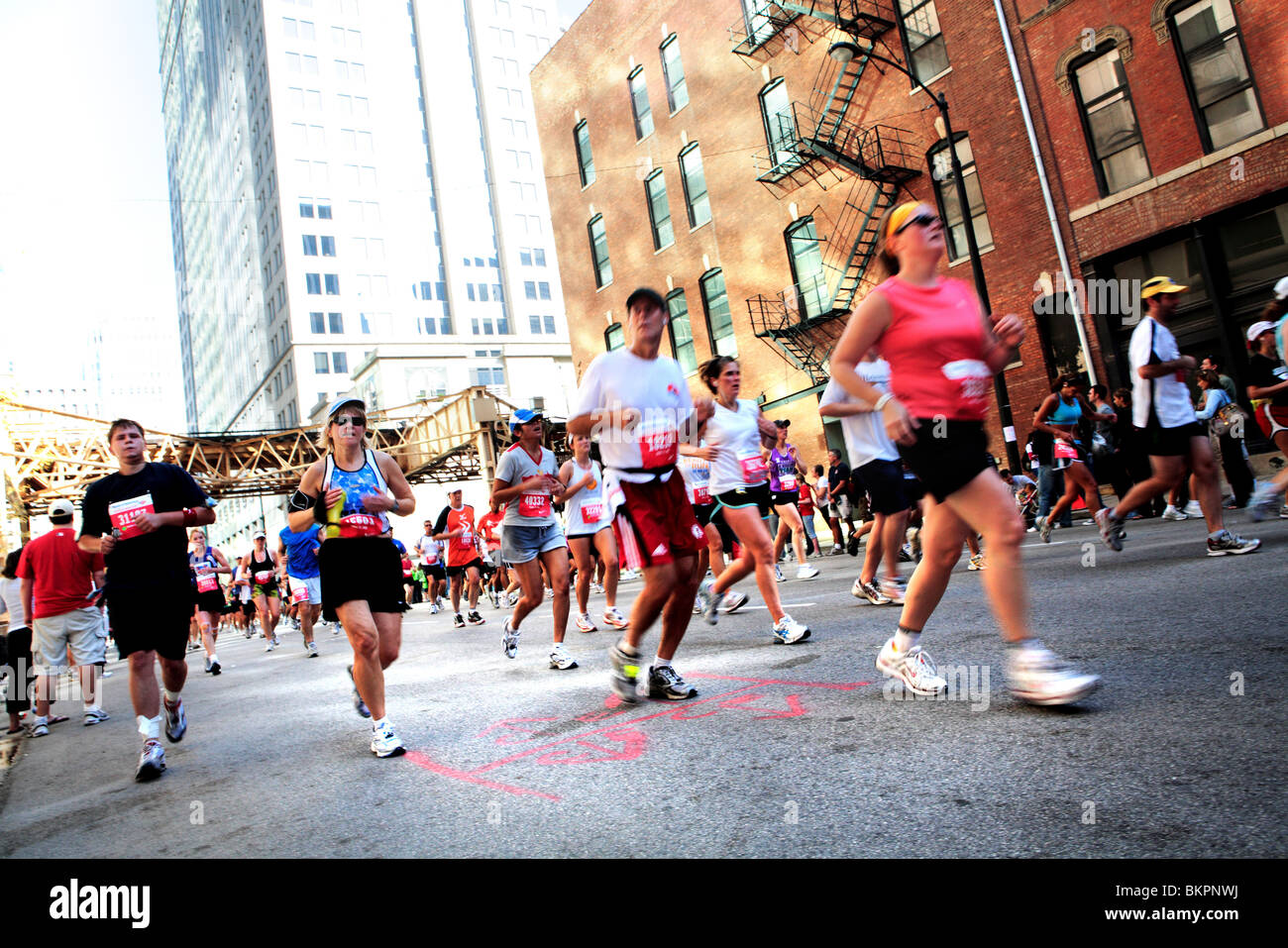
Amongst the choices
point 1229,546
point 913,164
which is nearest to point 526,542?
point 1229,546

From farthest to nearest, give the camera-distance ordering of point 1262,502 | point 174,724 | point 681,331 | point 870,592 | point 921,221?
point 681,331 → point 870,592 → point 1262,502 → point 174,724 → point 921,221

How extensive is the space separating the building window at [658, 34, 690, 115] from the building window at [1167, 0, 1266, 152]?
46.3 feet

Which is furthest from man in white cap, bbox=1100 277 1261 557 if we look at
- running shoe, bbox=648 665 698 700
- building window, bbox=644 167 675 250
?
building window, bbox=644 167 675 250

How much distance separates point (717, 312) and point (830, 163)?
596cm

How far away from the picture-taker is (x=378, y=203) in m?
81.6

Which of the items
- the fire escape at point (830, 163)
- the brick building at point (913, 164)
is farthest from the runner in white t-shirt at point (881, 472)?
the fire escape at point (830, 163)

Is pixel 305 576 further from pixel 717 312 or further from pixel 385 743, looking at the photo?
pixel 717 312

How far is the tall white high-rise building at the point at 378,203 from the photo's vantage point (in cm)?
7481

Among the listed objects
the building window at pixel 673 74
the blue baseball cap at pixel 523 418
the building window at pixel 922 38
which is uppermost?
the building window at pixel 673 74

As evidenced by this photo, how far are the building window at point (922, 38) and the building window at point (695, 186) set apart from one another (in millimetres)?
7229

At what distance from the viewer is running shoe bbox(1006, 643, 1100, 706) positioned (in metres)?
3.34

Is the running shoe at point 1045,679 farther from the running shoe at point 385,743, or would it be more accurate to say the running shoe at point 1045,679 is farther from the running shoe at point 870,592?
the running shoe at point 870,592

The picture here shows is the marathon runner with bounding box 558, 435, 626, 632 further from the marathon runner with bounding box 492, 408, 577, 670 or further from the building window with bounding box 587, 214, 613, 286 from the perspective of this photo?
the building window with bounding box 587, 214, 613, 286
